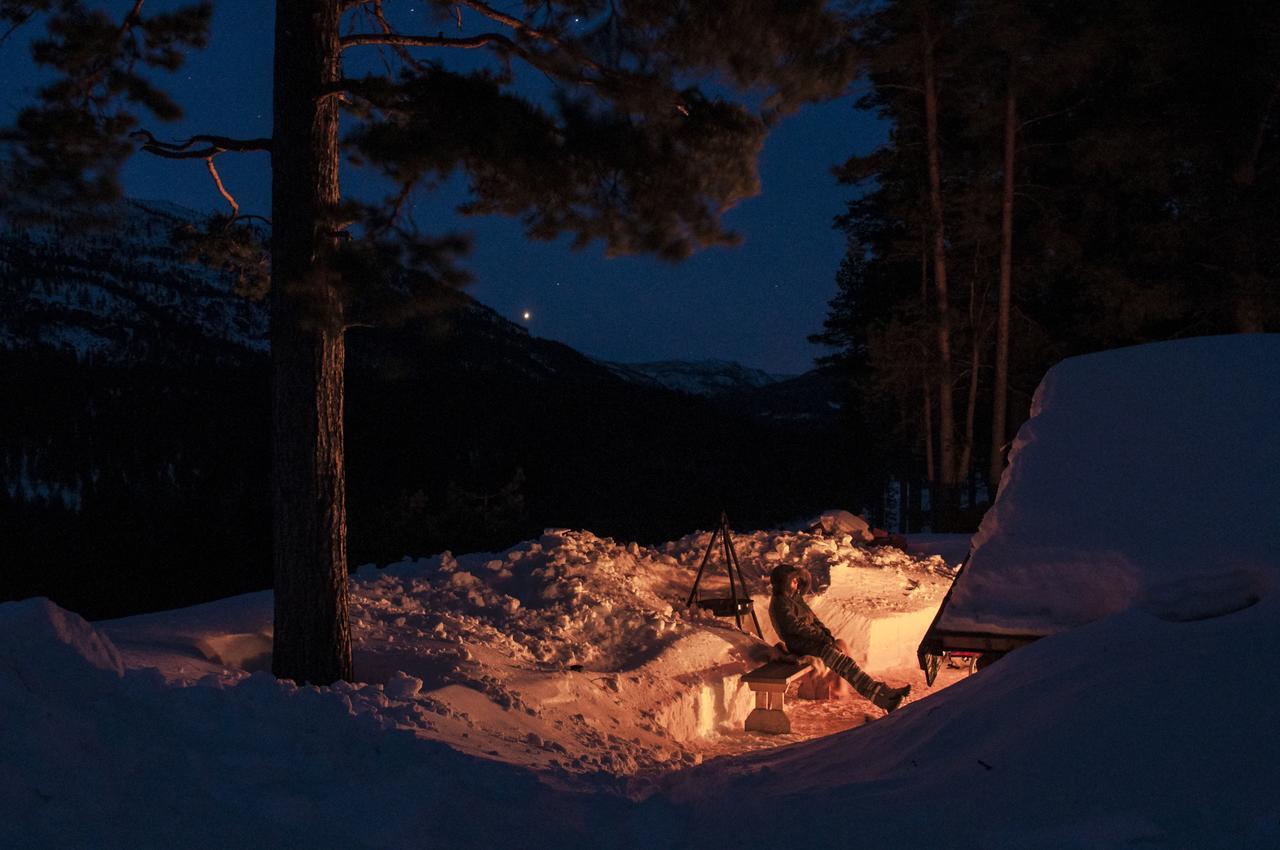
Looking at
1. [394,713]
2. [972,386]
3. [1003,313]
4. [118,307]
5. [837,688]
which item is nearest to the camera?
[394,713]

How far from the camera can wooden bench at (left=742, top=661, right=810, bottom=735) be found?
749 cm

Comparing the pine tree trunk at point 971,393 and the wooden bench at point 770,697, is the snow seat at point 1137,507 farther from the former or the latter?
the pine tree trunk at point 971,393

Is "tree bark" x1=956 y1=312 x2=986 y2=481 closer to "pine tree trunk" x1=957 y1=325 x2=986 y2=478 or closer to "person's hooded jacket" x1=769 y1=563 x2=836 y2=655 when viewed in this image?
"pine tree trunk" x1=957 y1=325 x2=986 y2=478

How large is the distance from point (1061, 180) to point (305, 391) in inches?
758

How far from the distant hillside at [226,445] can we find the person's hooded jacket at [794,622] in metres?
3.71

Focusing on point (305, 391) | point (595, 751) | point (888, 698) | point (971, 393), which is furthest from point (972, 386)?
point (305, 391)

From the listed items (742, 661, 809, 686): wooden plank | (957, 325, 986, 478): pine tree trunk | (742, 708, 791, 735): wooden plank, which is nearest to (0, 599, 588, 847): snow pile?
(742, 661, 809, 686): wooden plank

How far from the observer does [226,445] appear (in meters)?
16.1

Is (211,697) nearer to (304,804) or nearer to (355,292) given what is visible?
(304,804)

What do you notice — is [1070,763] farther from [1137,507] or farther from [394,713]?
[394,713]

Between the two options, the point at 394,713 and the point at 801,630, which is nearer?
the point at 394,713

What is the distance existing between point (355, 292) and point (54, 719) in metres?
2.73

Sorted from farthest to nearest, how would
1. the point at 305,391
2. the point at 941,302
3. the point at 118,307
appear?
the point at 118,307, the point at 941,302, the point at 305,391

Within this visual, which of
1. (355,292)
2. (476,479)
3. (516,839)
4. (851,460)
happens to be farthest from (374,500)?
(851,460)
